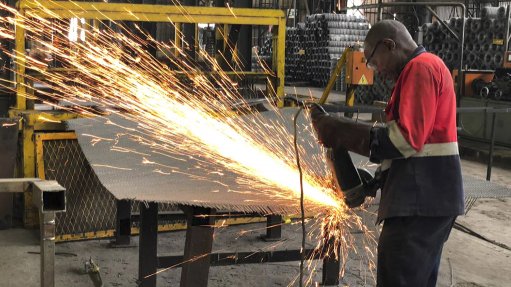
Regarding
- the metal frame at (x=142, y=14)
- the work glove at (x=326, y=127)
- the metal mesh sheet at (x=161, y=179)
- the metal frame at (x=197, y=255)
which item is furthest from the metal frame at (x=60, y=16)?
the work glove at (x=326, y=127)

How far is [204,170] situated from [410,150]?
4.20 ft

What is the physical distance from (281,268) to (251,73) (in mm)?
→ 1830

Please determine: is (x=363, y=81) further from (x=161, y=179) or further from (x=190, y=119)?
(x=161, y=179)

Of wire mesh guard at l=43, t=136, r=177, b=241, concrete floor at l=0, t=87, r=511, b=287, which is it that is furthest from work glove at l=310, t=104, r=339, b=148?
wire mesh guard at l=43, t=136, r=177, b=241

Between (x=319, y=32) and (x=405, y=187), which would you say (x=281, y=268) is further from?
(x=319, y=32)

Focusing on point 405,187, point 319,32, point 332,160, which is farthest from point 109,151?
point 319,32

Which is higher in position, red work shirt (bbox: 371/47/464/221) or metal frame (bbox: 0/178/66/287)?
red work shirt (bbox: 371/47/464/221)

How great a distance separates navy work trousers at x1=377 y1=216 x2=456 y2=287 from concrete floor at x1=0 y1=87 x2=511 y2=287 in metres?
1.66

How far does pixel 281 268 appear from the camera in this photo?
14.8 feet

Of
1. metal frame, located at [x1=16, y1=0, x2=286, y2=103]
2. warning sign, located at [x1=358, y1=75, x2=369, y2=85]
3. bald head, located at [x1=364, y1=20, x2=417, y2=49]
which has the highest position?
metal frame, located at [x1=16, y1=0, x2=286, y2=103]

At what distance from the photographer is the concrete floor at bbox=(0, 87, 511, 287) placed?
13.9 feet

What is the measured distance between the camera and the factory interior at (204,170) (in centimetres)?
263

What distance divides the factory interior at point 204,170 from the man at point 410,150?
0.04 feet

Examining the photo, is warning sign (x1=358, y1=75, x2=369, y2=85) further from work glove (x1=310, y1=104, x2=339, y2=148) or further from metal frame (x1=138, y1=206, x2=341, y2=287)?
work glove (x1=310, y1=104, x2=339, y2=148)
